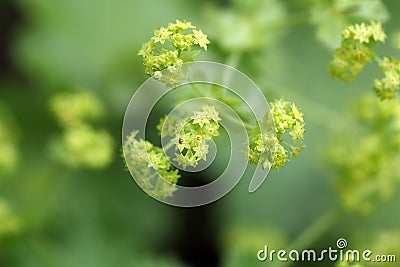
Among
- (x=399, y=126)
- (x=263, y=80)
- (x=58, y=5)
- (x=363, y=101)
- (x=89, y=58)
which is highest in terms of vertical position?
(x=58, y=5)

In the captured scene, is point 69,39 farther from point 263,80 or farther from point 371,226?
point 371,226

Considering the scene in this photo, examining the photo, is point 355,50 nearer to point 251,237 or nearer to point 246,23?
point 246,23

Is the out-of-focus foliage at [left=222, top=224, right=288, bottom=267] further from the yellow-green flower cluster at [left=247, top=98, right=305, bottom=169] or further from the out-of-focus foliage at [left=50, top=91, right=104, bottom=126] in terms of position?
the yellow-green flower cluster at [left=247, top=98, right=305, bottom=169]

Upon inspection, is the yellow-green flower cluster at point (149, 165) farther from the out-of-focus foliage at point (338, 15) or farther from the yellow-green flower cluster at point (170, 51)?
the out-of-focus foliage at point (338, 15)

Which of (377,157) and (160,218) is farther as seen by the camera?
(160,218)

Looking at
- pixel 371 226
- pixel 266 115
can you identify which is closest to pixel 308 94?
pixel 371 226

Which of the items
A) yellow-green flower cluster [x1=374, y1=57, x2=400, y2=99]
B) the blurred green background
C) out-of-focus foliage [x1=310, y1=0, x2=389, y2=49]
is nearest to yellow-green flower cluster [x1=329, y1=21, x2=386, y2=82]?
yellow-green flower cluster [x1=374, y1=57, x2=400, y2=99]
